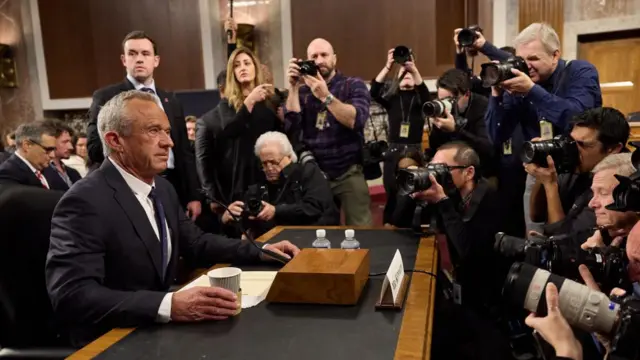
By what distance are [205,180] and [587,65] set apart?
185 cm

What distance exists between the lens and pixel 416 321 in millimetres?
1238

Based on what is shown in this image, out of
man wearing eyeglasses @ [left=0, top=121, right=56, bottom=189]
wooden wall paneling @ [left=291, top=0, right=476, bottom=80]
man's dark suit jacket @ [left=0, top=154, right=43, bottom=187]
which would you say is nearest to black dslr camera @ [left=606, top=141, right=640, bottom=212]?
man's dark suit jacket @ [left=0, top=154, right=43, bottom=187]

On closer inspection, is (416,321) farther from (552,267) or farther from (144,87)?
(144,87)

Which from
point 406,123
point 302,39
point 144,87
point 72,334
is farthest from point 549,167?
point 302,39

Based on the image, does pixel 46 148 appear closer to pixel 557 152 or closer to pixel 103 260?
pixel 103 260

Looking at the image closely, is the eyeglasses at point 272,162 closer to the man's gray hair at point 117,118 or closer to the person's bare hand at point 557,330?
the man's gray hair at point 117,118

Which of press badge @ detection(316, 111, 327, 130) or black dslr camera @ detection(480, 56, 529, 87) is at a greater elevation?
black dslr camera @ detection(480, 56, 529, 87)

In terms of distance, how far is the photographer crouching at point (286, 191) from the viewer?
8.38 ft

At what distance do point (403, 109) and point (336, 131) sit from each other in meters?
0.50

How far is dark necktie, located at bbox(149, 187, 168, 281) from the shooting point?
154 centimetres

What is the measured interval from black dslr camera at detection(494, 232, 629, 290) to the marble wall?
6573mm

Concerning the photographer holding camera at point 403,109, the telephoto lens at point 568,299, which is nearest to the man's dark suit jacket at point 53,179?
the photographer holding camera at point 403,109

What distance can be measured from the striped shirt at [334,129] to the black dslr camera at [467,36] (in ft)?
1.96

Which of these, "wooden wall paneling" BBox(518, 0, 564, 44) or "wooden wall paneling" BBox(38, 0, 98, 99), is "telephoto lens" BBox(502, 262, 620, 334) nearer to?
"wooden wall paneling" BBox(518, 0, 564, 44)
